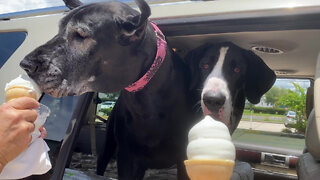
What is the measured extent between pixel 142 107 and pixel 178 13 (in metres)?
0.70

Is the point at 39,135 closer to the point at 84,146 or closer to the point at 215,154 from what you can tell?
the point at 215,154

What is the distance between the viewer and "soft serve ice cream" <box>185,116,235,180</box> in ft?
3.29

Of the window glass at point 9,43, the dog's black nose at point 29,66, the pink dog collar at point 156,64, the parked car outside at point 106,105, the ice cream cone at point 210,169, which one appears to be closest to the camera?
the ice cream cone at point 210,169

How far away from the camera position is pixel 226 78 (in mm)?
2266

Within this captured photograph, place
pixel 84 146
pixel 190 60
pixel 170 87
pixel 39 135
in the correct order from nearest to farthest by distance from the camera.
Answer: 1. pixel 39 135
2. pixel 170 87
3. pixel 190 60
4. pixel 84 146

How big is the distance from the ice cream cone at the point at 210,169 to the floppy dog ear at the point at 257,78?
5.28 ft

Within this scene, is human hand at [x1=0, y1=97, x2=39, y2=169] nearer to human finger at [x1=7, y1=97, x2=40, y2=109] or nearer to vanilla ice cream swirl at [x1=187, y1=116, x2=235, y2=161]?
human finger at [x1=7, y1=97, x2=40, y2=109]

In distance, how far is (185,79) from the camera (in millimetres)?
2529

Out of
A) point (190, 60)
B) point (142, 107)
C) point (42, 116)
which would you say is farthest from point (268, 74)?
point (42, 116)

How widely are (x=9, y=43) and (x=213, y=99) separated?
4.72ft

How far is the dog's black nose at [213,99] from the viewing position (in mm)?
2023

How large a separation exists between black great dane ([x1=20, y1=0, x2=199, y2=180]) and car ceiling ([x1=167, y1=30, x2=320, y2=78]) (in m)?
0.19

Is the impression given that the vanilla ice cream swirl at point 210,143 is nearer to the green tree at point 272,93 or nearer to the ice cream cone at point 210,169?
the ice cream cone at point 210,169

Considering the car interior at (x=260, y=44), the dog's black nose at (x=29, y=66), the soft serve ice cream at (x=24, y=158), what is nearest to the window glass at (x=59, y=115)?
the car interior at (x=260, y=44)
